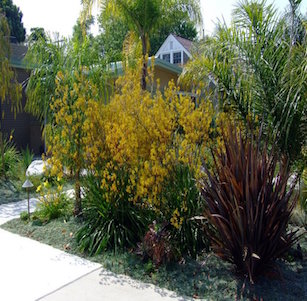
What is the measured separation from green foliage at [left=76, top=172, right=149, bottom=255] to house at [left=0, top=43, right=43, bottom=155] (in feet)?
32.0

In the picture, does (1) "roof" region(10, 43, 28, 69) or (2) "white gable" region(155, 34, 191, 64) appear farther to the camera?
(2) "white gable" region(155, 34, 191, 64)

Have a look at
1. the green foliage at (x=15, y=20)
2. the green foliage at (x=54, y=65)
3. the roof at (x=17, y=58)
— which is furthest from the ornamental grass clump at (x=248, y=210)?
the green foliage at (x=15, y=20)

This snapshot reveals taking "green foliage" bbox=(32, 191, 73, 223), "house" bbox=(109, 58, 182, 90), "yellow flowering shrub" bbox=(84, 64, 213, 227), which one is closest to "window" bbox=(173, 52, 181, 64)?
"house" bbox=(109, 58, 182, 90)

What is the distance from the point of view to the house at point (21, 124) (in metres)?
13.6

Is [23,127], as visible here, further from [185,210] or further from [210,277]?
[210,277]

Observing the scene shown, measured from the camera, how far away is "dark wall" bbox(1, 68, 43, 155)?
1384 cm

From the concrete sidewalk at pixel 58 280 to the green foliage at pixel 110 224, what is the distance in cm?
32

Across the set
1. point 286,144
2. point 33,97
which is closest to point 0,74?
point 33,97

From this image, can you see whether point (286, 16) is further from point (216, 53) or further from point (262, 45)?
point (216, 53)

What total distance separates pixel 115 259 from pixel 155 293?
3.09ft

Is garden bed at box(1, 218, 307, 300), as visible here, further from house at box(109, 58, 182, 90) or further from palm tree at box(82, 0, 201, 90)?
house at box(109, 58, 182, 90)

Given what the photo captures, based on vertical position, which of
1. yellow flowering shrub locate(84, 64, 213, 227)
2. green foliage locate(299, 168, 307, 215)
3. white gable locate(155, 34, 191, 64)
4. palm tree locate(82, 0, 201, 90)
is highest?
white gable locate(155, 34, 191, 64)

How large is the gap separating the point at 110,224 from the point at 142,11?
721cm

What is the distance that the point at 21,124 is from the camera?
1441 centimetres
